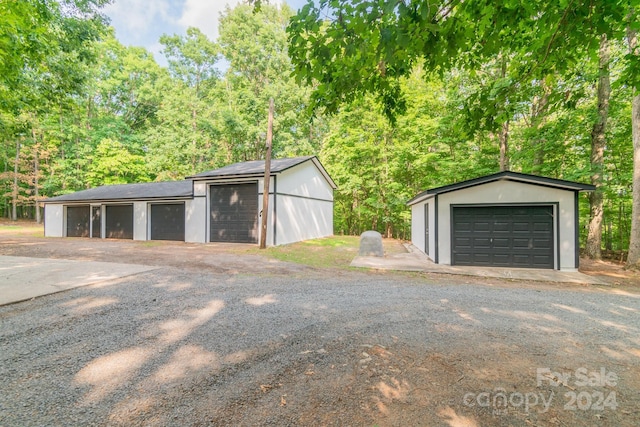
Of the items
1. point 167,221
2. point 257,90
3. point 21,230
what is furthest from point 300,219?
point 21,230

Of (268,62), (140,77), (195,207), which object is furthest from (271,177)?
(140,77)

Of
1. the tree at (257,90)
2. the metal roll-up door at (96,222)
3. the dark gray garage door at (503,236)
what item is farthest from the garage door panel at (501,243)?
the metal roll-up door at (96,222)

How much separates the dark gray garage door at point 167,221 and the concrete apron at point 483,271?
425 inches

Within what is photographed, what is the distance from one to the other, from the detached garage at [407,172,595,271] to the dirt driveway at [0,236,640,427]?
330 centimetres

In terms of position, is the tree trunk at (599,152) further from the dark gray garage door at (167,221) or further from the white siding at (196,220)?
the dark gray garage door at (167,221)

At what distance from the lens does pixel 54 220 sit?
725 inches

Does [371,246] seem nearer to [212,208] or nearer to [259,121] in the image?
[212,208]

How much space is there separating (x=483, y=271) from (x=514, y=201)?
7.73 ft

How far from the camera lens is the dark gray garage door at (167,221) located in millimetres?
15438

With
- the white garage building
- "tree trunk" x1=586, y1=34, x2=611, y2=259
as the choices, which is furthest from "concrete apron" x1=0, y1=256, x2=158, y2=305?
"tree trunk" x1=586, y1=34, x2=611, y2=259

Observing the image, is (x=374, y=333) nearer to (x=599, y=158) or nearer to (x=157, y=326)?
(x=157, y=326)

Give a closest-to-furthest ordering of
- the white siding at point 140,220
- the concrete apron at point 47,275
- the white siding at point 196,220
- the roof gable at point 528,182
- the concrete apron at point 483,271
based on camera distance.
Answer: the concrete apron at point 47,275 → the concrete apron at point 483,271 → the roof gable at point 528,182 → the white siding at point 196,220 → the white siding at point 140,220

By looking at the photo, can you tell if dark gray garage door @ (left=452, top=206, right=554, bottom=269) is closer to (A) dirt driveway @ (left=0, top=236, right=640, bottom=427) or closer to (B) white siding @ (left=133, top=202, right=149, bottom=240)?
(A) dirt driveway @ (left=0, top=236, right=640, bottom=427)

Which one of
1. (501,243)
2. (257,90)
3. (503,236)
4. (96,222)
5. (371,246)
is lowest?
(371,246)
